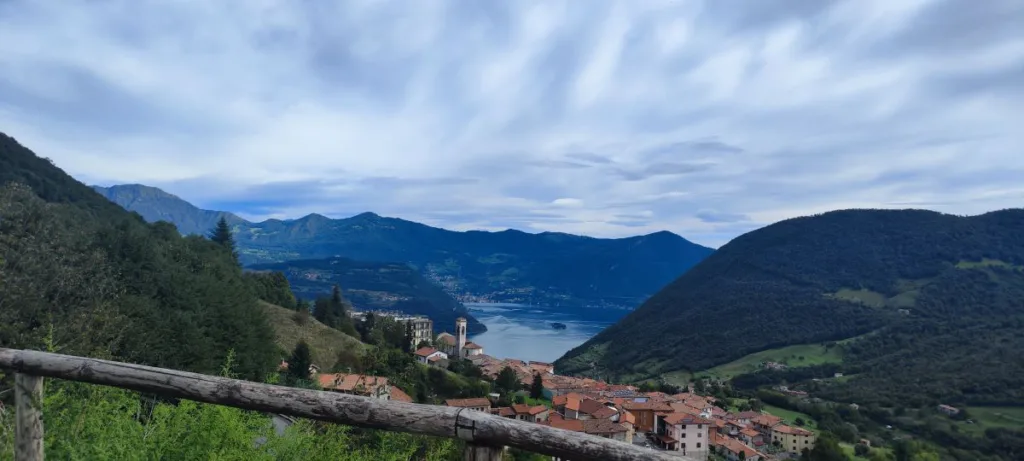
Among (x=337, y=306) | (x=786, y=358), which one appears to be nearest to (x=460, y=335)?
(x=337, y=306)

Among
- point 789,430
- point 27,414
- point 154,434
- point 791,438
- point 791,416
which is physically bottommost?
point 791,416

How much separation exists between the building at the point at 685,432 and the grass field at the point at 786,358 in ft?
111

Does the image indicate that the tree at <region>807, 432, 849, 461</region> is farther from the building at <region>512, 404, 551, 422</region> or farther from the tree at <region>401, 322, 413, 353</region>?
the tree at <region>401, 322, 413, 353</region>

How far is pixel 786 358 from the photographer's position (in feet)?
202

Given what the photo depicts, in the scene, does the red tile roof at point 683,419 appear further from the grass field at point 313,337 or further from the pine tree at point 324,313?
the pine tree at point 324,313

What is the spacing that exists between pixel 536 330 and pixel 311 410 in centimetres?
9860

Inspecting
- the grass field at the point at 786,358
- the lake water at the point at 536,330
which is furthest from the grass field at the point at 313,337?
the grass field at the point at 786,358

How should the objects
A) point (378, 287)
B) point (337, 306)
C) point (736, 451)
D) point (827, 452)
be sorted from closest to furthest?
1. point (827, 452)
2. point (736, 451)
3. point (337, 306)
4. point (378, 287)

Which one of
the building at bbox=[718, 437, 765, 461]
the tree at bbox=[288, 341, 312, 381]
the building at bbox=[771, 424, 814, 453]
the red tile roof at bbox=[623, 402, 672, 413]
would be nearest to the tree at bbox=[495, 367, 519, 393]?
the red tile roof at bbox=[623, 402, 672, 413]

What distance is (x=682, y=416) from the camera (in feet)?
85.7

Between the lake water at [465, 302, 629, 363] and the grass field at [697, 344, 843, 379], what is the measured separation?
816 inches

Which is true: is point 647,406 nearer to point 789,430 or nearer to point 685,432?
point 685,432

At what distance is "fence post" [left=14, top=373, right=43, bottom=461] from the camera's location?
2371mm

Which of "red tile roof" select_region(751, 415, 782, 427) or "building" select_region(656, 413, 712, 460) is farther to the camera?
"red tile roof" select_region(751, 415, 782, 427)
